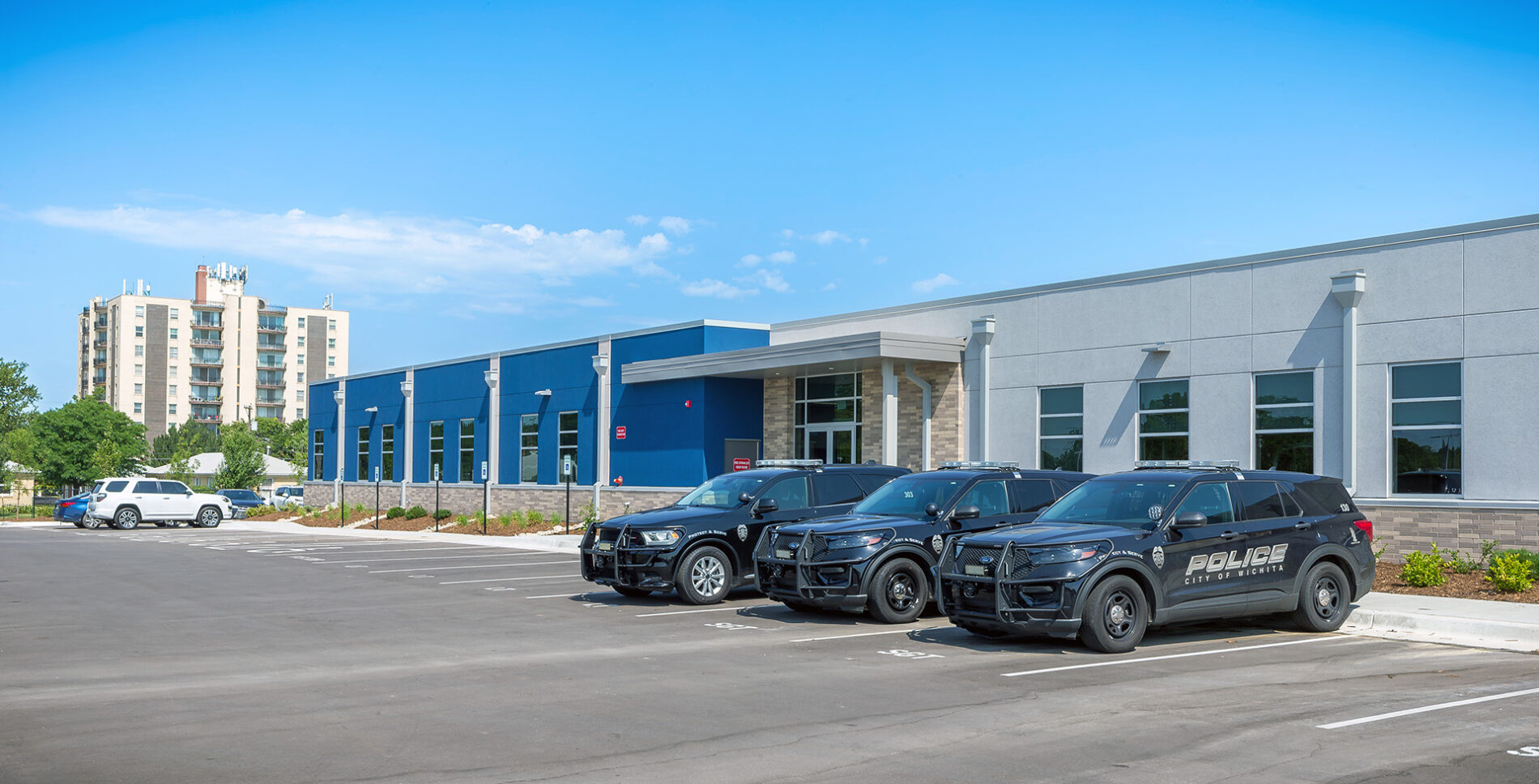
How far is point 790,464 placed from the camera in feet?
57.0

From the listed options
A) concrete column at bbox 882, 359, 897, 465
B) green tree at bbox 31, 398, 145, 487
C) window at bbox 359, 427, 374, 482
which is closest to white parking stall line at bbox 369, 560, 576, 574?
concrete column at bbox 882, 359, 897, 465

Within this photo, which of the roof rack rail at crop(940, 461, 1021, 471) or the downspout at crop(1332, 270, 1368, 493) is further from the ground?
the downspout at crop(1332, 270, 1368, 493)

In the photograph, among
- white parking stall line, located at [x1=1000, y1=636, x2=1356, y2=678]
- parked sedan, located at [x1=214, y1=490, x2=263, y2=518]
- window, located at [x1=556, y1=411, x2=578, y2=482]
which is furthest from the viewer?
parked sedan, located at [x1=214, y1=490, x2=263, y2=518]

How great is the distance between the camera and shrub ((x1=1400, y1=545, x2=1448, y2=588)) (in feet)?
51.5

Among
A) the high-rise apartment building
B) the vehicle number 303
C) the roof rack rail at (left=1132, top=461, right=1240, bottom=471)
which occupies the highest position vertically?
the high-rise apartment building

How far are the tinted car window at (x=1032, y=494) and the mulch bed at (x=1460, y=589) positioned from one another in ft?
12.6

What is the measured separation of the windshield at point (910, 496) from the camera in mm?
14516

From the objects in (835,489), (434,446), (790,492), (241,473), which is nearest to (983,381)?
(835,489)

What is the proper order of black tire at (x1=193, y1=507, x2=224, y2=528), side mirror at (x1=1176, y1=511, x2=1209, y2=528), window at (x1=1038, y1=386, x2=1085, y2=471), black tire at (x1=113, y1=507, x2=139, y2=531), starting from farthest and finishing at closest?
black tire at (x1=193, y1=507, x2=224, y2=528) < black tire at (x1=113, y1=507, x2=139, y2=531) < window at (x1=1038, y1=386, x2=1085, y2=471) < side mirror at (x1=1176, y1=511, x2=1209, y2=528)

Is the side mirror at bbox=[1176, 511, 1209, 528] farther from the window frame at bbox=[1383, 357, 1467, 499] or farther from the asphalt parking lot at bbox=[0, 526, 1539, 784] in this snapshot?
the window frame at bbox=[1383, 357, 1467, 499]

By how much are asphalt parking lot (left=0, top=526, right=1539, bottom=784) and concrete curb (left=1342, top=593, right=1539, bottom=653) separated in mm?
575

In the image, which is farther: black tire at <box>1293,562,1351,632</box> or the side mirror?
black tire at <box>1293,562,1351,632</box>

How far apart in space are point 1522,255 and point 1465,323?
3.87 feet

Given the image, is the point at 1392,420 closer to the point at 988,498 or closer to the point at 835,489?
the point at 988,498
